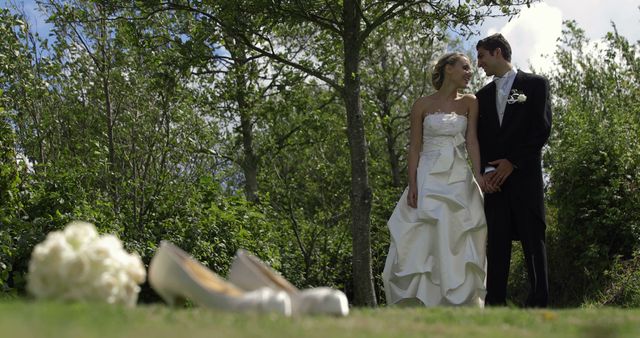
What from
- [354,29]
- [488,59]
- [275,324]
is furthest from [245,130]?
[275,324]

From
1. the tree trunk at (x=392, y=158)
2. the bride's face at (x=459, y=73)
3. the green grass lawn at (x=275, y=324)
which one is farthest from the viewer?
the tree trunk at (x=392, y=158)

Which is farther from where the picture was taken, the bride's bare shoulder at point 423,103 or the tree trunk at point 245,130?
the tree trunk at point 245,130

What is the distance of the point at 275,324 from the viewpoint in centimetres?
374

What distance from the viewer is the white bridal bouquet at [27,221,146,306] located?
4297 mm

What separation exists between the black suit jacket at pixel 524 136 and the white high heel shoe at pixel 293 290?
12.7 ft

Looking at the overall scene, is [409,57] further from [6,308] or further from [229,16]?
[6,308]

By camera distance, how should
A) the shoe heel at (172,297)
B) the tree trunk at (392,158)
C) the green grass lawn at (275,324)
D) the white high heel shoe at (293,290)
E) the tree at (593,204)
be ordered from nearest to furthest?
the green grass lawn at (275,324) < the white high heel shoe at (293,290) < the shoe heel at (172,297) < the tree at (593,204) < the tree trunk at (392,158)

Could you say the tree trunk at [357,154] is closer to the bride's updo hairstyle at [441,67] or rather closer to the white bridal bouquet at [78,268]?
the bride's updo hairstyle at [441,67]

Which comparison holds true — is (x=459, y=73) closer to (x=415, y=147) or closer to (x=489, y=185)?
(x=415, y=147)

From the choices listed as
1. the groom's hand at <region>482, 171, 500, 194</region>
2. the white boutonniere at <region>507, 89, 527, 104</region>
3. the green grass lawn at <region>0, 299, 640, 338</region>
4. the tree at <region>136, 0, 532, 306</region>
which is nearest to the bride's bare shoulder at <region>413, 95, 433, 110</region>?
the white boutonniere at <region>507, 89, 527, 104</region>

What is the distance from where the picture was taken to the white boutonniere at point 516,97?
27.1ft

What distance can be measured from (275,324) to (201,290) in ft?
2.49

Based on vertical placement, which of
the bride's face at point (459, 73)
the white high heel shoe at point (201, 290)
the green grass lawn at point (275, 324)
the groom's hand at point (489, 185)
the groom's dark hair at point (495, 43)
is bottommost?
the green grass lawn at point (275, 324)

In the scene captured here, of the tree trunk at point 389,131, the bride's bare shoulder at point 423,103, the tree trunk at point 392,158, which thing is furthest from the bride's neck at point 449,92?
the tree trunk at point 392,158
